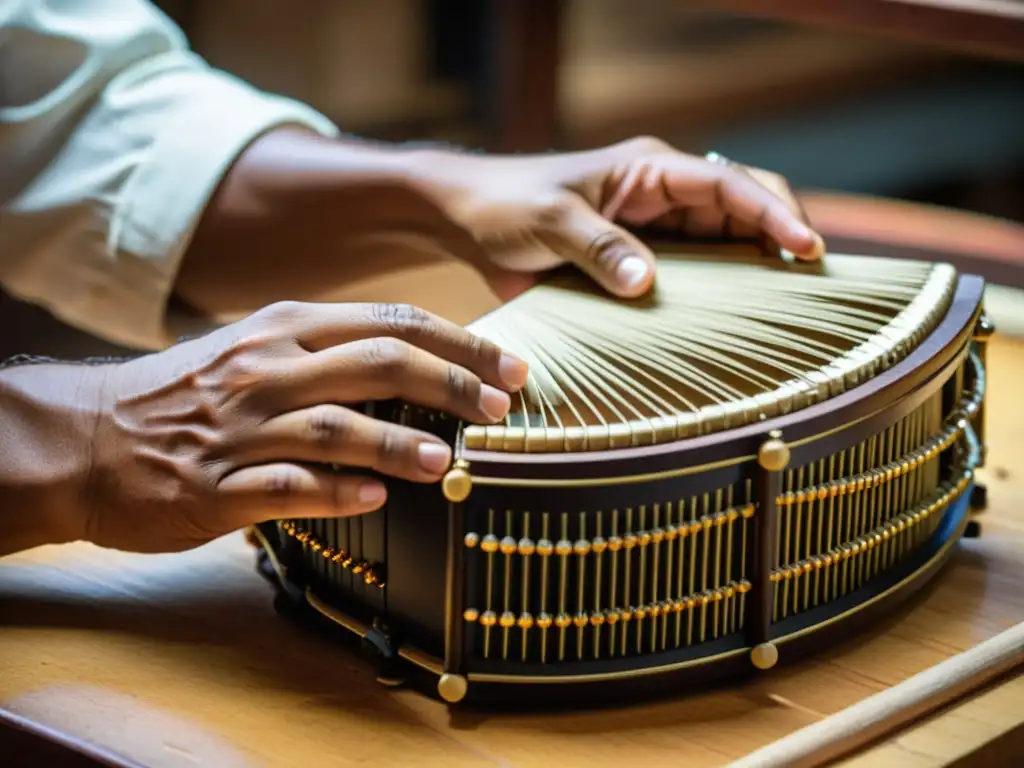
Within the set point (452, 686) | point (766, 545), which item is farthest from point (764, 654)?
point (452, 686)

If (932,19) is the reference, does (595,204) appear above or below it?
below

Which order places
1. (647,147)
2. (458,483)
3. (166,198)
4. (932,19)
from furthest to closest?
(932,19)
(166,198)
(647,147)
(458,483)

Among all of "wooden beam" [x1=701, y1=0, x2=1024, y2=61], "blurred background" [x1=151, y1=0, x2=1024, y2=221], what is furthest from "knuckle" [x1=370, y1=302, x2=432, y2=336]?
"blurred background" [x1=151, y1=0, x2=1024, y2=221]

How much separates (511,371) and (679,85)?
3.65m

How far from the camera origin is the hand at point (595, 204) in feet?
4.89

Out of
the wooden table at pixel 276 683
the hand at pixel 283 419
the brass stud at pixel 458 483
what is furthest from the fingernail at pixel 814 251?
the brass stud at pixel 458 483

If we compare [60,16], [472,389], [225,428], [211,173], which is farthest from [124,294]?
[472,389]

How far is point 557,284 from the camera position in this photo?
4.80ft

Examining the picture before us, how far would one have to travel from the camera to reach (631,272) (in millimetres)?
1403

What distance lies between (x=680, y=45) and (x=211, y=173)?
3590 mm

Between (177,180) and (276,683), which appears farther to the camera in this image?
(177,180)

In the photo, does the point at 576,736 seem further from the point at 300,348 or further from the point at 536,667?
the point at 300,348

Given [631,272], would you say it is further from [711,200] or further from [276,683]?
[276,683]

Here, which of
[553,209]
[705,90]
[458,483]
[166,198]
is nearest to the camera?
[458,483]
